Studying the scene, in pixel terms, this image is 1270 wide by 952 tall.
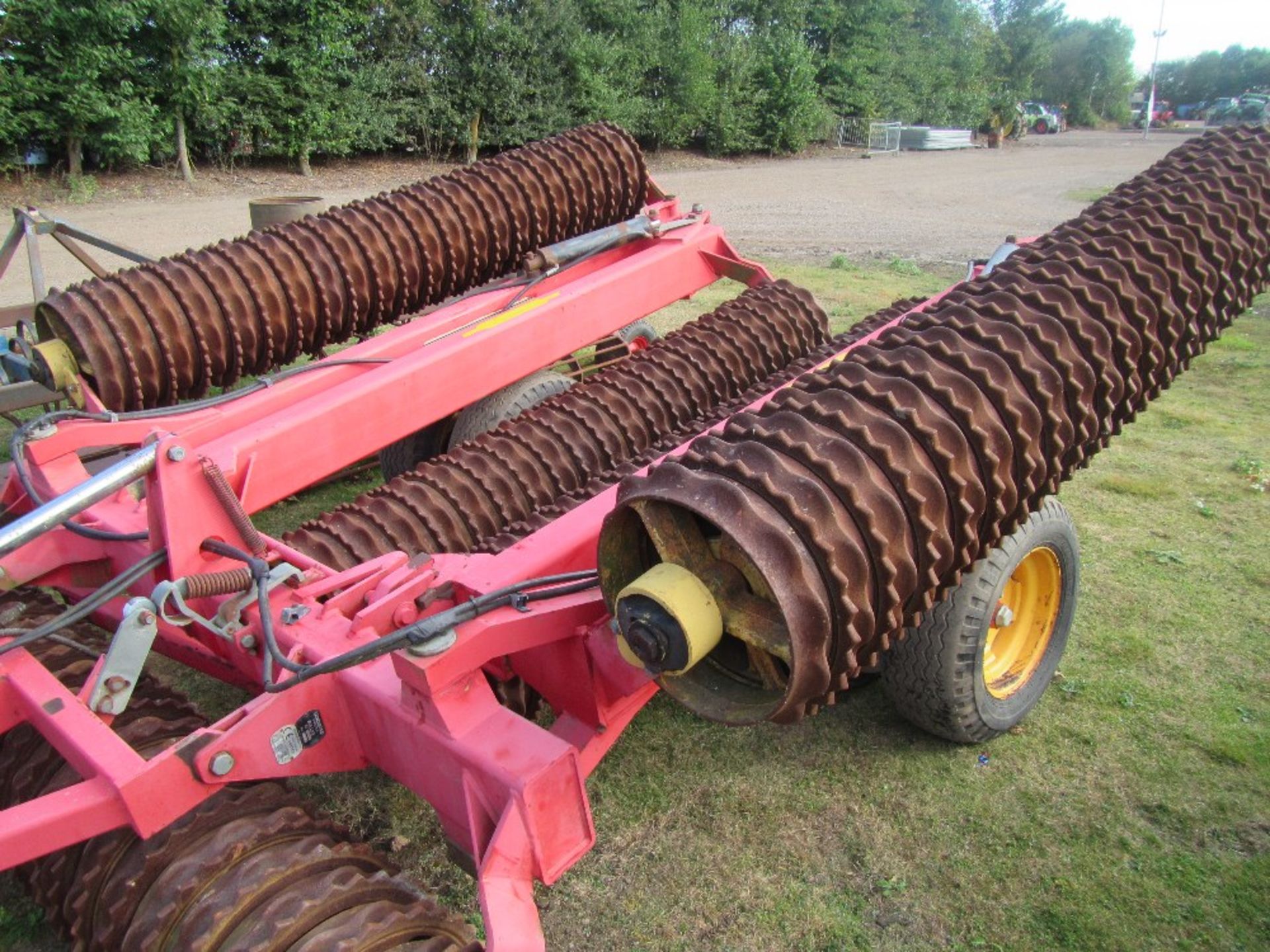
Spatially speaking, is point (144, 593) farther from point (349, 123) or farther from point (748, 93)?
point (748, 93)

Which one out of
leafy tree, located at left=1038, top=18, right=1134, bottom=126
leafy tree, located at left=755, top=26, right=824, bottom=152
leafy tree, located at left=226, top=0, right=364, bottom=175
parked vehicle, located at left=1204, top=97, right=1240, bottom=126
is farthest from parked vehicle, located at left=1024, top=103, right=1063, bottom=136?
leafy tree, located at left=226, top=0, right=364, bottom=175

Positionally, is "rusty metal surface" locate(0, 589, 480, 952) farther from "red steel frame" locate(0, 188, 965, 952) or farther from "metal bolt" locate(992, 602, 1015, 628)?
"metal bolt" locate(992, 602, 1015, 628)

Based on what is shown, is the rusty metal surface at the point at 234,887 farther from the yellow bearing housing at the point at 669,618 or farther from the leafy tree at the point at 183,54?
the leafy tree at the point at 183,54

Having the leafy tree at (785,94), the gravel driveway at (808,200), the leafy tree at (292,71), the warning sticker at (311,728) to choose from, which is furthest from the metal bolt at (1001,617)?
the leafy tree at (785,94)

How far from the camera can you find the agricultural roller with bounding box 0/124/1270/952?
1729mm

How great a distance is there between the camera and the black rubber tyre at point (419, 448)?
180 inches

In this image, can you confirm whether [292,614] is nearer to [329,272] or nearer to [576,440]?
[576,440]

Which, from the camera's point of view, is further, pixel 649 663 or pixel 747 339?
pixel 747 339

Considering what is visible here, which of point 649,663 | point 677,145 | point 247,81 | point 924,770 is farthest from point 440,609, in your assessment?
point 677,145

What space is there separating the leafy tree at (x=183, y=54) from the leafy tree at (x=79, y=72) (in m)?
0.34

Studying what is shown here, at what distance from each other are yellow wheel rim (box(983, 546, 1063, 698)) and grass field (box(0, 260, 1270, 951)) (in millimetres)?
181

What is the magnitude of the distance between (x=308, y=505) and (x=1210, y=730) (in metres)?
4.02

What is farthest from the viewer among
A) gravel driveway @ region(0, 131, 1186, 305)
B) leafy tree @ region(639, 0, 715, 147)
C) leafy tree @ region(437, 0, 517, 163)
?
leafy tree @ region(639, 0, 715, 147)

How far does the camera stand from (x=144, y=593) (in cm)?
270
